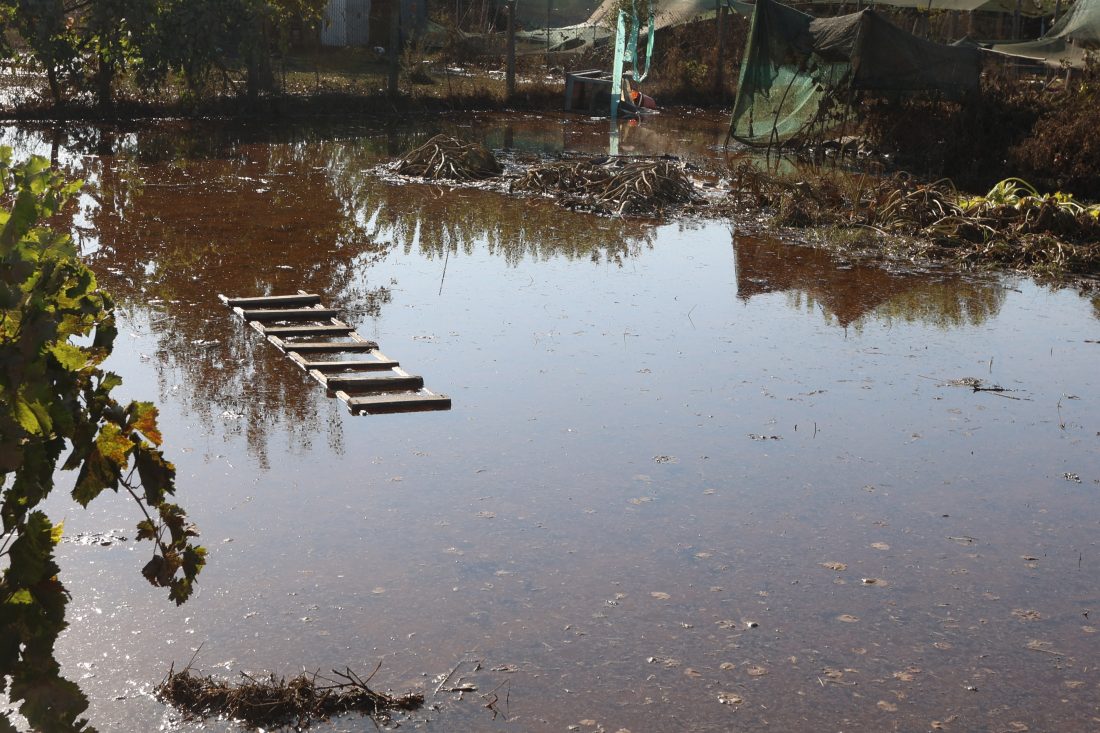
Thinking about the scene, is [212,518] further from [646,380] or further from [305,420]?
[646,380]

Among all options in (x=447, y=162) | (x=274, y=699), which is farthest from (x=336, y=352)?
(x=447, y=162)

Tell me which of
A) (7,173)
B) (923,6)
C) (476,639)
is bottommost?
(476,639)

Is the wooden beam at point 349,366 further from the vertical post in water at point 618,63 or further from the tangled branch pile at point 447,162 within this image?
the vertical post in water at point 618,63

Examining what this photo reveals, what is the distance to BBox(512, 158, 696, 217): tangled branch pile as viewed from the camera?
14344mm

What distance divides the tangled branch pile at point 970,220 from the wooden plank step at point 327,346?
6.42 m

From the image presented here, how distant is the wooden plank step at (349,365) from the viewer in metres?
7.57

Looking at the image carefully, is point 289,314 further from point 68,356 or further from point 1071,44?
point 1071,44

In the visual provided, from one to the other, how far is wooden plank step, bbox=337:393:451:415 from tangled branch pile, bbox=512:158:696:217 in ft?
24.4

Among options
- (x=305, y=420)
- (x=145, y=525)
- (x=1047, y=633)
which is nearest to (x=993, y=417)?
(x=1047, y=633)

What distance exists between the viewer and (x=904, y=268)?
11648 mm

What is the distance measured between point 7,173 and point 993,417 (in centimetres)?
608

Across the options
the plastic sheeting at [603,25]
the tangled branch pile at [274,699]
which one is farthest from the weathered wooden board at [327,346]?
the plastic sheeting at [603,25]

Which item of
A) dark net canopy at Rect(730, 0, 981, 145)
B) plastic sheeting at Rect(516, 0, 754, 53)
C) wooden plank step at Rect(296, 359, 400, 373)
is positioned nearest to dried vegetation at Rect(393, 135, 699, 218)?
dark net canopy at Rect(730, 0, 981, 145)

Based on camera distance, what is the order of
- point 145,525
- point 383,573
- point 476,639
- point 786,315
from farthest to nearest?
1. point 786,315
2. point 383,573
3. point 476,639
4. point 145,525
